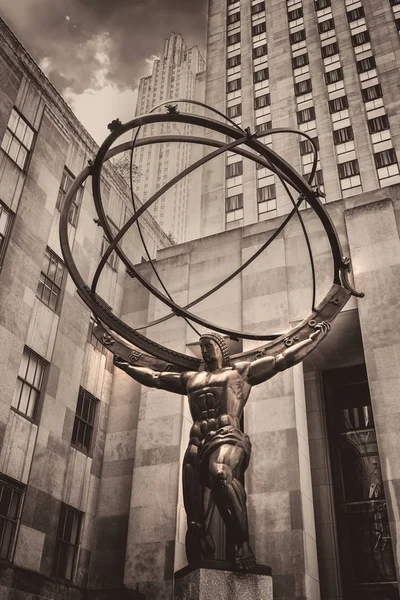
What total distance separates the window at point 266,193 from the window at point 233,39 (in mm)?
18665

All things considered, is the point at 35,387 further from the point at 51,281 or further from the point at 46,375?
the point at 51,281

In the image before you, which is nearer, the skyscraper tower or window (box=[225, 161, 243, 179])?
the skyscraper tower

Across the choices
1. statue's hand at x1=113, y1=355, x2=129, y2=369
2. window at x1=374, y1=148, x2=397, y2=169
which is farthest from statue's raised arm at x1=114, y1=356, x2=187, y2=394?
window at x1=374, y1=148, x2=397, y2=169

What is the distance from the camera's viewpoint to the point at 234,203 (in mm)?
39750

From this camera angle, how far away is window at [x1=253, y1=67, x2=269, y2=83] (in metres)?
44.9

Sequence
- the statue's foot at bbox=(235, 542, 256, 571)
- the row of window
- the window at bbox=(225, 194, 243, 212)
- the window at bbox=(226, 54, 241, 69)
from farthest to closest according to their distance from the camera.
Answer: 1. the window at bbox=(226, 54, 241, 69)
2. the window at bbox=(225, 194, 243, 212)
3. the row of window
4. the statue's foot at bbox=(235, 542, 256, 571)

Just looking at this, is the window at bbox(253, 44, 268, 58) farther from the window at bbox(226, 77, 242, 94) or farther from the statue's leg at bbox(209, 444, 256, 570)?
the statue's leg at bbox(209, 444, 256, 570)

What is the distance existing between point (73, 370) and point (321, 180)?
25.8m

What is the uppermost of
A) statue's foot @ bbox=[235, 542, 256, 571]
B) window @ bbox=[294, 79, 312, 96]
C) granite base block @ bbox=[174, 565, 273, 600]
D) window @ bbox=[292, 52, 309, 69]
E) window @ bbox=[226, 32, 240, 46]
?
window @ bbox=[226, 32, 240, 46]

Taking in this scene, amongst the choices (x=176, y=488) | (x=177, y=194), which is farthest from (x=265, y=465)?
(x=177, y=194)

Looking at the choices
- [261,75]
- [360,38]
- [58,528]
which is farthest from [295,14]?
[58,528]

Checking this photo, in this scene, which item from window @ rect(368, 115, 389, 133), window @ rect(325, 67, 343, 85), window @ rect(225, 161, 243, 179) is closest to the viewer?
window @ rect(368, 115, 389, 133)

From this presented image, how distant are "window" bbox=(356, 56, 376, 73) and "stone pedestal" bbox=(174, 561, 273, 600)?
134 ft

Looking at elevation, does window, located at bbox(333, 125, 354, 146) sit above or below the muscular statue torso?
above
